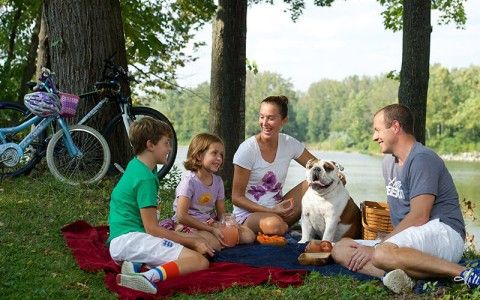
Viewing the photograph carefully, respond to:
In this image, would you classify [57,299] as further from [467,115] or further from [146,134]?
[467,115]

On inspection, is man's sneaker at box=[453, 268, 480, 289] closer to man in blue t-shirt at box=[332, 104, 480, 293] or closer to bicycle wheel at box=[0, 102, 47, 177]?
man in blue t-shirt at box=[332, 104, 480, 293]

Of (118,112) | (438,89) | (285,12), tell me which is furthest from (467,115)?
(118,112)

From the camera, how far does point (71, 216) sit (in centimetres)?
669

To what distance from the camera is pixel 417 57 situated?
8.79m

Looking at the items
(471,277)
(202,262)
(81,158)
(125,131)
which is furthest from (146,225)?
(125,131)

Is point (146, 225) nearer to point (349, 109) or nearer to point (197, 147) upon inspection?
point (197, 147)

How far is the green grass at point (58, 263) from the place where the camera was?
175 inches

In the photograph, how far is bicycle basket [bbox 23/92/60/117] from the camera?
769cm

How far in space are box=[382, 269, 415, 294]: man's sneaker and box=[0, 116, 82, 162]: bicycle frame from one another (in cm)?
439

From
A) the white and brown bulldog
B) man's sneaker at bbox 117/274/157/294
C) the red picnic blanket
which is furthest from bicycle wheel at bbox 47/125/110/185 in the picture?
man's sneaker at bbox 117/274/157/294

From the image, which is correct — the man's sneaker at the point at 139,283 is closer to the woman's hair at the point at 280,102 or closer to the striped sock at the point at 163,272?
the striped sock at the point at 163,272

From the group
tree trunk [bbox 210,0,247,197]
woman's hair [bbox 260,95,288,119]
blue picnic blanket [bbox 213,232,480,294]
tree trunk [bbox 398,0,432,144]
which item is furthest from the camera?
tree trunk [bbox 210,0,247,197]

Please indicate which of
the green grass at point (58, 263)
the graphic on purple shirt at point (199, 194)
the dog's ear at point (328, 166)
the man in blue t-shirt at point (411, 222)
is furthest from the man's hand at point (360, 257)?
the graphic on purple shirt at point (199, 194)

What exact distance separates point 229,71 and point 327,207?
524 centimetres
